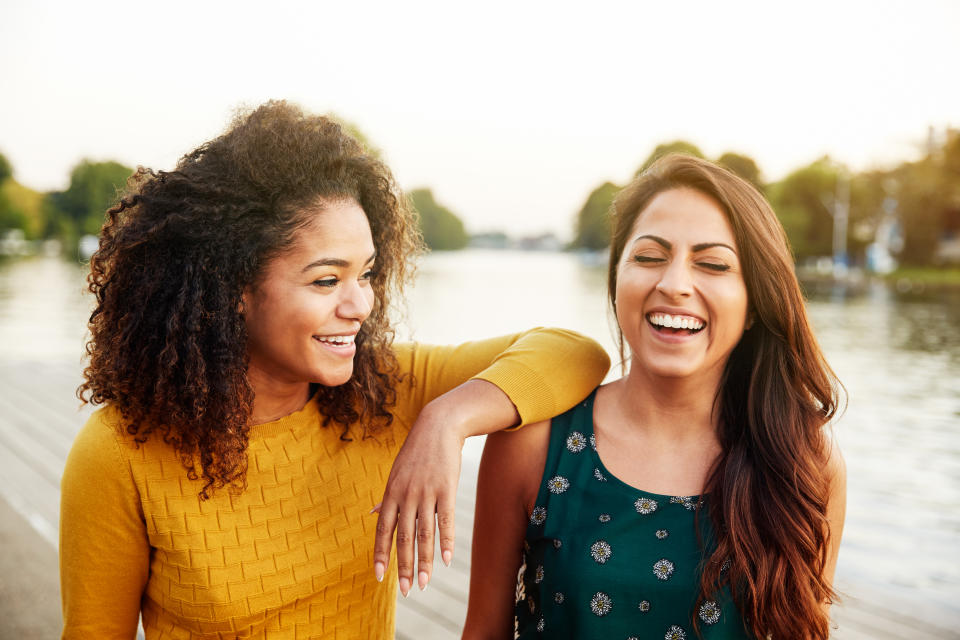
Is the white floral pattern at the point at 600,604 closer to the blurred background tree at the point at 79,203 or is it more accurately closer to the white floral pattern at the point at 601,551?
the white floral pattern at the point at 601,551

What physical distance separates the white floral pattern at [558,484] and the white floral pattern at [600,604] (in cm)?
23

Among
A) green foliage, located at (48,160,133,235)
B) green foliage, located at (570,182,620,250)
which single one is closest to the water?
green foliage, located at (48,160,133,235)

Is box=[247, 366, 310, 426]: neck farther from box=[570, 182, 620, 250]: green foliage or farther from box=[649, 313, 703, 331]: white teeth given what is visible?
box=[570, 182, 620, 250]: green foliage

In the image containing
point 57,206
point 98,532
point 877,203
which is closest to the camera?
point 98,532

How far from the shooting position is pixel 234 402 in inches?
62.2

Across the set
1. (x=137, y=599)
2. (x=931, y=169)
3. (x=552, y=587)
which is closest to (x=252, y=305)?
(x=137, y=599)

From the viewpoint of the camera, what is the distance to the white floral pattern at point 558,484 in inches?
65.6

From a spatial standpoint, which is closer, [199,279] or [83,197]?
[199,279]

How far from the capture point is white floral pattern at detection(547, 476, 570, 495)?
167 centimetres

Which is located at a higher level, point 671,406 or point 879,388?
point 671,406

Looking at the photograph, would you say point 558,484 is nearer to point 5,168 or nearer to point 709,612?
point 709,612

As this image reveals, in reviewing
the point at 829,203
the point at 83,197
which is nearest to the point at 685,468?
the point at 829,203

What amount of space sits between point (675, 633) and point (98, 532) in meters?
1.19

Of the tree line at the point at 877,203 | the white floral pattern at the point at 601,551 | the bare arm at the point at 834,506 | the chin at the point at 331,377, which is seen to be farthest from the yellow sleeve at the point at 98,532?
the tree line at the point at 877,203
